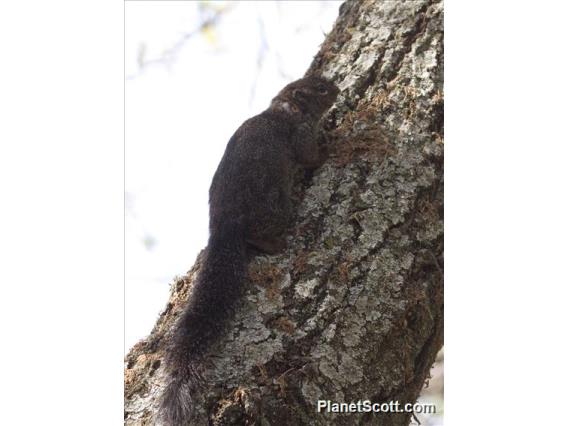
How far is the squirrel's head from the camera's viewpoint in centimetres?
416

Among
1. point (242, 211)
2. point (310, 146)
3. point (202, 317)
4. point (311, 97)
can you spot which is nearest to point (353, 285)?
point (202, 317)

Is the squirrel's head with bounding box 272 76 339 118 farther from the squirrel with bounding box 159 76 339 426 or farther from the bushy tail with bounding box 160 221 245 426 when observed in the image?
the bushy tail with bounding box 160 221 245 426

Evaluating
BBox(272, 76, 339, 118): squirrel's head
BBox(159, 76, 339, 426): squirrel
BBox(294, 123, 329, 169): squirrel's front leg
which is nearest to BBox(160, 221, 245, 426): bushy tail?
BBox(159, 76, 339, 426): squirrel

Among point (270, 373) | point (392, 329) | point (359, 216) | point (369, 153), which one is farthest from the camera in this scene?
point (369, 153)

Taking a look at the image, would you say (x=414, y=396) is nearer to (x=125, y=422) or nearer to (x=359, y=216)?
(x=359, y=216)

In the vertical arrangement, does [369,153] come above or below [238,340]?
above

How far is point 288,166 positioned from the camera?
155 inches

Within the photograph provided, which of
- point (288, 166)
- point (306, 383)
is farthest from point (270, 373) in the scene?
point (288, 166)

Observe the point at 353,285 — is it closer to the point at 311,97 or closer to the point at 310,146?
the point at 310,146

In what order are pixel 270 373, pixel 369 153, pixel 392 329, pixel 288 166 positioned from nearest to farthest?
pixel 270 373 < pixel 392 329 < pixel 369 153 < pixel 288 166

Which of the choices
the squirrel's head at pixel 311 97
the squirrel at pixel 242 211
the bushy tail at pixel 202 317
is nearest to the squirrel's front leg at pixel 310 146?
the squirrel at pixel 242 211

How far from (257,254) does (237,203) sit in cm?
49

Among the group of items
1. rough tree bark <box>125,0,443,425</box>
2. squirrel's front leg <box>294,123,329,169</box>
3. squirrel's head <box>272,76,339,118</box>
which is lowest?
rough tree bark <box>125,0,443,425</box>

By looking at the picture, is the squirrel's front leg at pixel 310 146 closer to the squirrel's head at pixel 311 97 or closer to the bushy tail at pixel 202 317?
the squirrel's head at pixel 311 97
